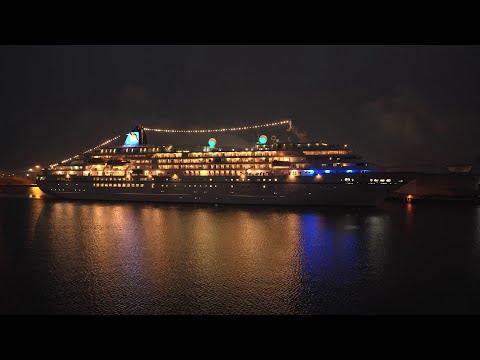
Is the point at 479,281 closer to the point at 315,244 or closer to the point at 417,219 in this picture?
the point at 315,244

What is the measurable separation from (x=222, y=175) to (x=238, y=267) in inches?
836

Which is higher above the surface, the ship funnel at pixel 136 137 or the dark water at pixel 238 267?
the ship funnel at pixel 136 137

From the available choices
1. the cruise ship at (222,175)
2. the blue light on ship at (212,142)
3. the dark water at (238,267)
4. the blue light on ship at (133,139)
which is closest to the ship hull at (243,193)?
the cruise ship at (222,175)

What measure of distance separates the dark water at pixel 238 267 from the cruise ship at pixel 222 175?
26.6 feet

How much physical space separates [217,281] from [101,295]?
347 centimetres

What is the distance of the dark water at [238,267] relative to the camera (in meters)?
8.40

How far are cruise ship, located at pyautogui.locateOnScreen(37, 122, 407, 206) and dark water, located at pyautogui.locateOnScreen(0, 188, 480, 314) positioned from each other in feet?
26.6

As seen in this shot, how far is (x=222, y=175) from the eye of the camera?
105 ft

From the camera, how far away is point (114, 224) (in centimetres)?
2005

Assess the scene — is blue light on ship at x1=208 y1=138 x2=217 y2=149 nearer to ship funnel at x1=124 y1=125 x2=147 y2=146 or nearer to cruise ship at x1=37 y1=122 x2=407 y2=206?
cruise ship at x1=37 y1=122 x2=407 y2=206

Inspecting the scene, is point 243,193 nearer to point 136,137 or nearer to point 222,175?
point 222,175

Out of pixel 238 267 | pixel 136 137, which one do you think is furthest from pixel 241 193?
pixel 238 267

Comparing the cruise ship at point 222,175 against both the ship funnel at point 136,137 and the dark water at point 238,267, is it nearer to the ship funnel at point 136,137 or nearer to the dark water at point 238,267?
the ship funnel at point 136,137

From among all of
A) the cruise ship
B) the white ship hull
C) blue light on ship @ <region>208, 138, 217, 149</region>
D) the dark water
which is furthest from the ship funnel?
the dark water
